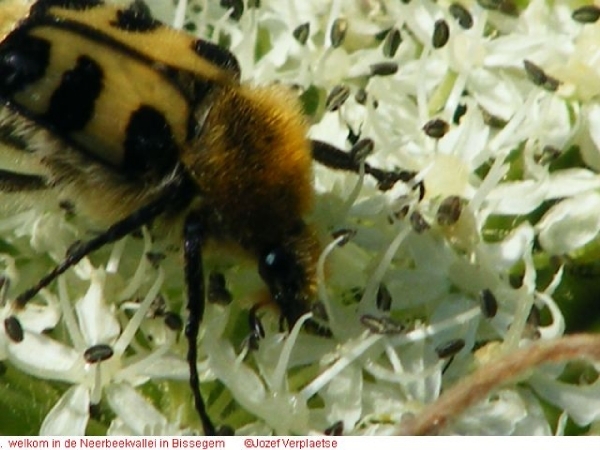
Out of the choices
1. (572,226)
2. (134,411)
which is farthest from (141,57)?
(572,226)

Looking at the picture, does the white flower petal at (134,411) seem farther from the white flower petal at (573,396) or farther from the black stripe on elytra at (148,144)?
the white flower petal at (573,396)

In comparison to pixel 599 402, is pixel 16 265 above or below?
above

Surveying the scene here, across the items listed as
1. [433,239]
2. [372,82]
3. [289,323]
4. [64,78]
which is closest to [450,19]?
[372,82]

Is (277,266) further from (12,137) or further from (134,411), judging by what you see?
(12,137)

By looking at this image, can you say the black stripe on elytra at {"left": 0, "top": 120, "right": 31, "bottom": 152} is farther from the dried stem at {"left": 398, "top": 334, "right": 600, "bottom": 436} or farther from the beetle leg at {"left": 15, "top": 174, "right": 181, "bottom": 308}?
the dried stem at {"left": 398, "top": 334, "right": 600, "bottom": 436}

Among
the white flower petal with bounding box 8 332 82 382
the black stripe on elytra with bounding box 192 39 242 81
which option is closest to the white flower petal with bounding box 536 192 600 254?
the black stripe on elytra with bounding box 192 39 242 81

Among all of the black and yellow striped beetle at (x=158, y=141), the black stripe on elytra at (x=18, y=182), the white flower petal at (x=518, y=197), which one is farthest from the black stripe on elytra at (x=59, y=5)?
the white flower petal at (x=518, y=197)

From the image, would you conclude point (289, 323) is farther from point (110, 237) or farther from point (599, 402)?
point (599, 402)
